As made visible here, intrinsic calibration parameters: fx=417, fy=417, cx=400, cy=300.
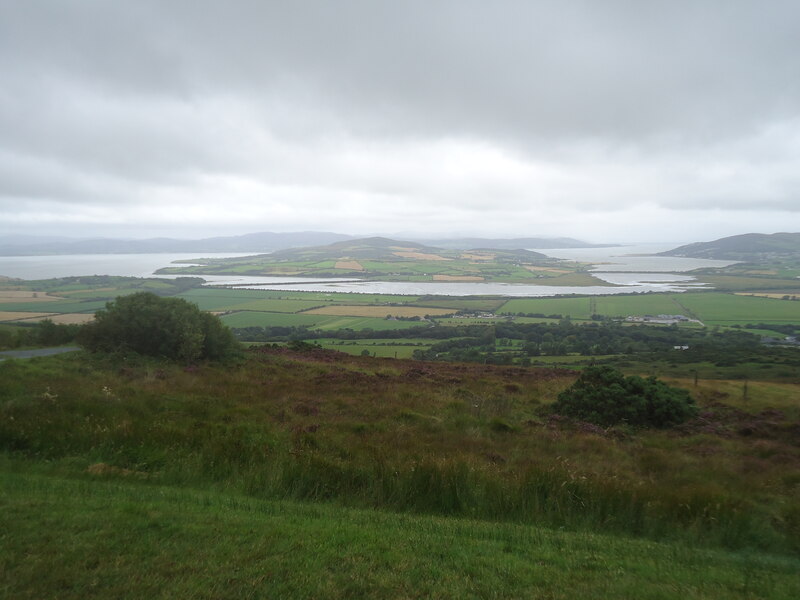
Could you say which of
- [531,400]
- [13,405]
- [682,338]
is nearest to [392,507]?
[13,405]

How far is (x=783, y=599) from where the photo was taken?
4105mm

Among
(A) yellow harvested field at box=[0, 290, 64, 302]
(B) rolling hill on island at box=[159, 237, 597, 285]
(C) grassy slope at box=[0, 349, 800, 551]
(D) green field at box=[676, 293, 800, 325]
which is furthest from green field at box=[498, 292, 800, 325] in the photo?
(A) yellow harvested field at box=[0, 290, 64, 302]

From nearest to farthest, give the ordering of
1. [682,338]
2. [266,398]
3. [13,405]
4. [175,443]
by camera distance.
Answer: [175,443]
[13,405]
[266,398]
[682,338]

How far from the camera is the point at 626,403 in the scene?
14.2 meters

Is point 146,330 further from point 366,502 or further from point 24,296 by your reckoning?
point 24,296

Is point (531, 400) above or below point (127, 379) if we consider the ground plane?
below

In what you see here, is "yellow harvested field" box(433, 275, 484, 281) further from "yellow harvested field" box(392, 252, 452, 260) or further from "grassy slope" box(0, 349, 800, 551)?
"grassy slope" box(0, 349, 800, 551)

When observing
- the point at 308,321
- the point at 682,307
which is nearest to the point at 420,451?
the point at 308,321

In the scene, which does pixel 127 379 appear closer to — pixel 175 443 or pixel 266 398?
pixel 266 398

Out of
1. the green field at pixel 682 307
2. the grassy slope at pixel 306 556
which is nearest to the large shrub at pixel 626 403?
the grassy slope at pixel 306 556

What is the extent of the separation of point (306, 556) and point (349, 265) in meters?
146

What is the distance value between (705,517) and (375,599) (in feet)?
17.7

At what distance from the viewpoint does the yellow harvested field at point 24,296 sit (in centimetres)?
4338

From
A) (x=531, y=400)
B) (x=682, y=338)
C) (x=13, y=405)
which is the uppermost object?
(x=13, y=405)
